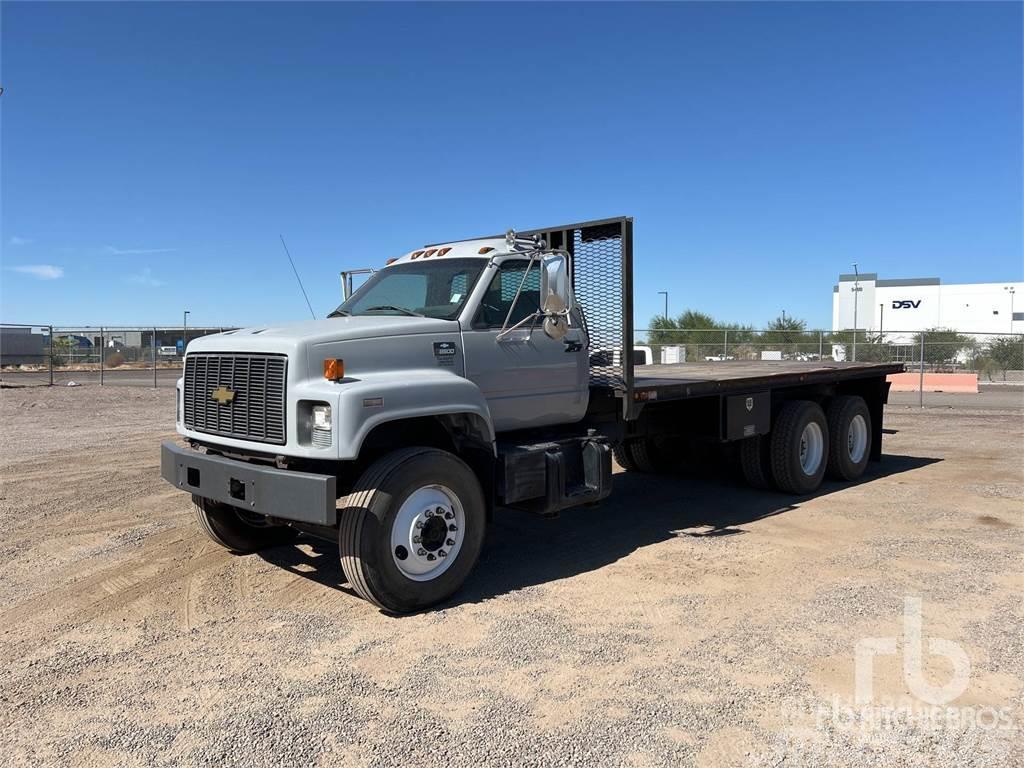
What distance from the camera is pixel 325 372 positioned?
16.3ft

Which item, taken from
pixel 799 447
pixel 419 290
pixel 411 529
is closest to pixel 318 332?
pixel 419 290

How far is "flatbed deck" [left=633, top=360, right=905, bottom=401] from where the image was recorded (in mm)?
7363

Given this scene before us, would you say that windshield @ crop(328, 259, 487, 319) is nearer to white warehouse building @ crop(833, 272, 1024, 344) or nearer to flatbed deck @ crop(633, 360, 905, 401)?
flatbed deck @ crop(633, 360, 905, 401)

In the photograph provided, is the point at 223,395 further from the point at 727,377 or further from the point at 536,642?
the point at 727,377

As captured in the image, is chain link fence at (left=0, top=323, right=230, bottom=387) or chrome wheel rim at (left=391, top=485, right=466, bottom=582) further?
chain link fence at (left=0, top=323, right=230, bottom=387)

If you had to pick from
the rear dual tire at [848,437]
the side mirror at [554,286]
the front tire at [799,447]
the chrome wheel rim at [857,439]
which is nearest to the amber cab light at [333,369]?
the side mirror at [554,286]

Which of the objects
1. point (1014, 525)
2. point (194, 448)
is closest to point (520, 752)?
point (194, 448)

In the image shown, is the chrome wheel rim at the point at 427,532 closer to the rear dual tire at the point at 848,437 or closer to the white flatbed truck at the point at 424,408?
the white flatbed truck at the point at 424,408

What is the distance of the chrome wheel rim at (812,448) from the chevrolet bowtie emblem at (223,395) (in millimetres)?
6628

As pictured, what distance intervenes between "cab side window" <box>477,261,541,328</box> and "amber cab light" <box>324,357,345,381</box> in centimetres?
133

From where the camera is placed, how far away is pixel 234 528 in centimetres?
636

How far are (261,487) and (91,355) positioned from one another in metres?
33.7

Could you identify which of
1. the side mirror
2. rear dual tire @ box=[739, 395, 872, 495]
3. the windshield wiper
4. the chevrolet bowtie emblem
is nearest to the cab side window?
the side mirror

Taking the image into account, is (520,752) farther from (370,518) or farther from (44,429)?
(44,429)
